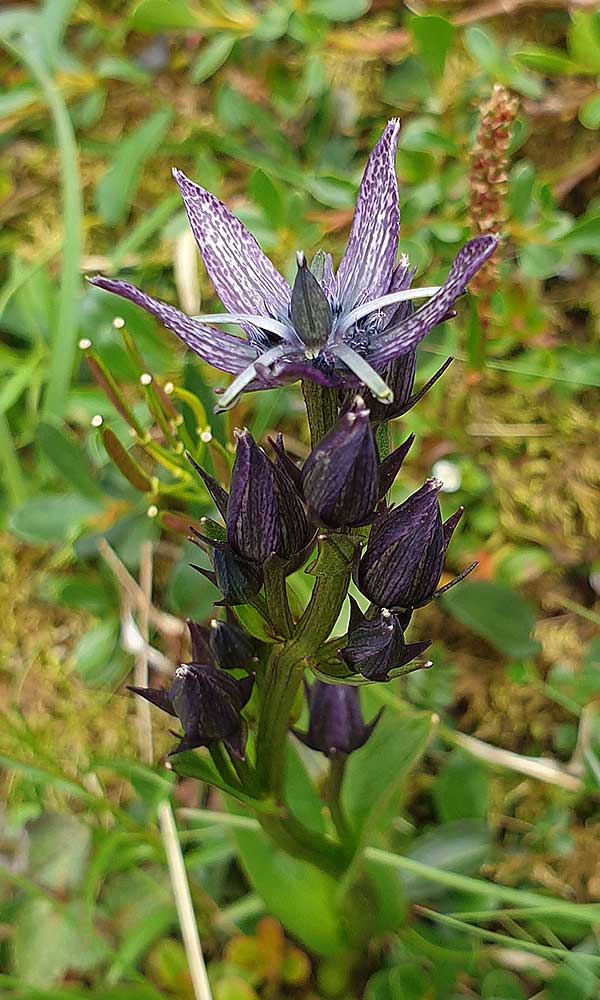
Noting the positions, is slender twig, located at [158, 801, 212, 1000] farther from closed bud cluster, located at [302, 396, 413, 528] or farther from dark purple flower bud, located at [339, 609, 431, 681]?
closed bud cluster, located at [302, 396, 413, 528]

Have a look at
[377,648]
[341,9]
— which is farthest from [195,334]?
[341,9]

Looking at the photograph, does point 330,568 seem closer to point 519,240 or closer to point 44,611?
point 519,240

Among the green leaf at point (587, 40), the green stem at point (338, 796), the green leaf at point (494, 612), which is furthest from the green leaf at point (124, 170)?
the green stem at point (338, 796)

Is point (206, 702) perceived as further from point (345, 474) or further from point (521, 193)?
point (521, 193)

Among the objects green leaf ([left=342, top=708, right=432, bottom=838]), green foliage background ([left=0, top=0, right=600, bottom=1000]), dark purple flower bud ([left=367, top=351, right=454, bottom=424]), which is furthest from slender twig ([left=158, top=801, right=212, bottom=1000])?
dark purple flower bud ([left=367, top=351, right=454, bottom=424])

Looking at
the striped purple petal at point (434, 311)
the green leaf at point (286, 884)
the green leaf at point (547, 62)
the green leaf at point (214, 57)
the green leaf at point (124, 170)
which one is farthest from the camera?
the green leaf at point (124, 170)

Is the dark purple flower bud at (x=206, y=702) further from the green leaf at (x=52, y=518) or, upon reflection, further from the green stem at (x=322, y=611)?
the green leaf at (x=52, y=518)
